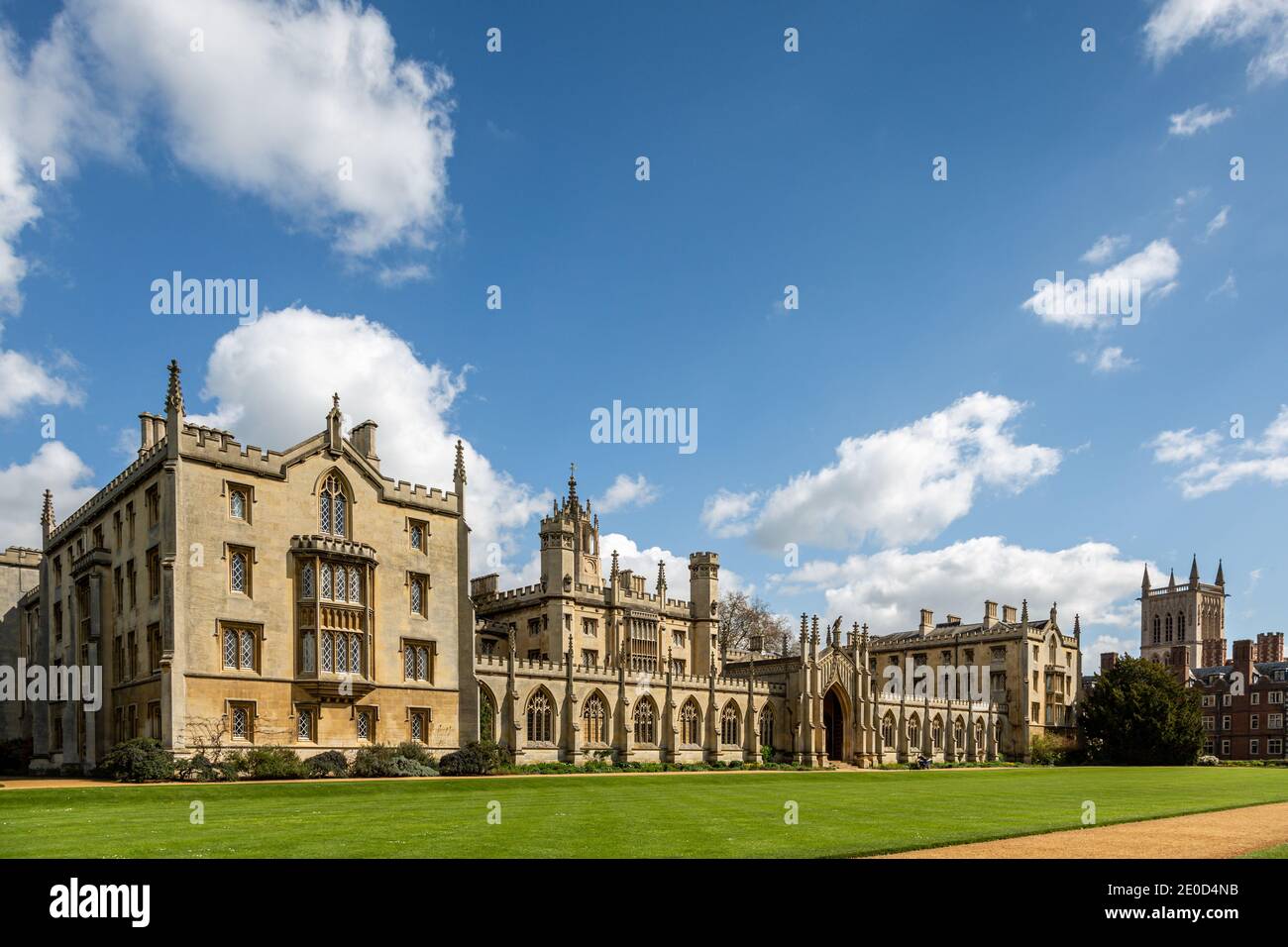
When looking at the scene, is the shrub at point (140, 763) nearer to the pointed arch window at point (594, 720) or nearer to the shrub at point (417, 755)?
the shrub at point (417, 755)

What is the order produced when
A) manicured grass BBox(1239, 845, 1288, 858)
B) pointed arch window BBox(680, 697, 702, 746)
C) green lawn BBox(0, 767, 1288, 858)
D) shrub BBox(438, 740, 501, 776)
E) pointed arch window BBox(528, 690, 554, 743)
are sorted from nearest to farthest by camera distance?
green lawn BBox(0, 767, 1288, 858) < manicured grass BBox(1239, 845, 1288, 858) < shrub BBox(438, 740, 501, 776) < pointed arch window BBox(528, 690, 554, 743) < pointed arch window BBox(680, 697, 702, 746)

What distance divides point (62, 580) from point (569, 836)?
129ft

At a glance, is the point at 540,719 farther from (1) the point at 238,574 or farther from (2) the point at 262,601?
(1) the point at 238,574

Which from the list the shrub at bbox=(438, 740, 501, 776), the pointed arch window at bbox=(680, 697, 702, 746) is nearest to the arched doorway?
the pointed arch window at bbox=(680, 697, 702, 746)

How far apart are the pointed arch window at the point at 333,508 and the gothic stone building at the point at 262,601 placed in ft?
0.22

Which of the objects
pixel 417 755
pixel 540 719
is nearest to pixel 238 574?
pixel 417 755

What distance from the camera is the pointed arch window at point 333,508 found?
41250mm

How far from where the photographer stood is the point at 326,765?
1457 inches

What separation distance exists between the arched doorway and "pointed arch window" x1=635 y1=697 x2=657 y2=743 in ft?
51.3

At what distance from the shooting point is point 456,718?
145 ft

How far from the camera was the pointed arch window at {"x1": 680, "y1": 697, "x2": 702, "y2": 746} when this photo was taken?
5492 cm

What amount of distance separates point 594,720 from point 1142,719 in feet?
144

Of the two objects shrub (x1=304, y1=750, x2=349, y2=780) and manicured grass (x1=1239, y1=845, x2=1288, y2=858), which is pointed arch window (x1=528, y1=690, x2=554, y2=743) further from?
manicured grass (x1=1239, y1=845, x2=1288, y2=858)
